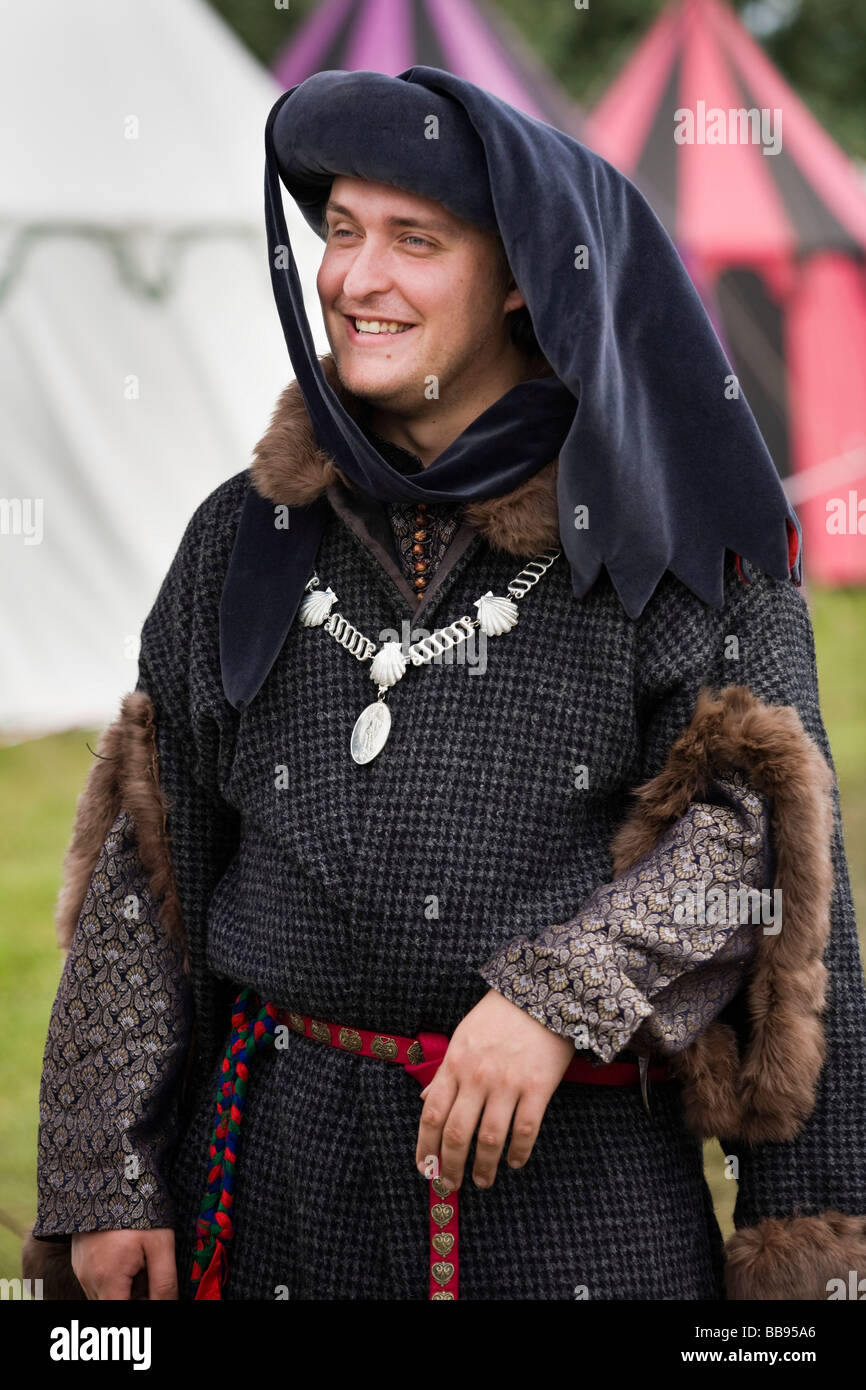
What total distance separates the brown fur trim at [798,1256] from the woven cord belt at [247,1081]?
20 centimetres

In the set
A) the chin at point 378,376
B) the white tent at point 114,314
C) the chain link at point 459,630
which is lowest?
the chain link at point 459,630

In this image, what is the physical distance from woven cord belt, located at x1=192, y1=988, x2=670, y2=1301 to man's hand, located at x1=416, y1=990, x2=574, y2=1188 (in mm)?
105

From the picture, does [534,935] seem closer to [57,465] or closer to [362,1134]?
[362,1134]

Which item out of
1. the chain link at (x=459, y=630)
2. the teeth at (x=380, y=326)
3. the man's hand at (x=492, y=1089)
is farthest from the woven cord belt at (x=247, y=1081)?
the teeth at (x=380, y=326)

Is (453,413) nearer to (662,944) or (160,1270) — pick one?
(662,944)

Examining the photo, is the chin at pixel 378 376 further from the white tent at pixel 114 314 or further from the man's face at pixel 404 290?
the white tent at pixel 114 314

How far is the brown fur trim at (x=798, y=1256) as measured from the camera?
1.59 metres

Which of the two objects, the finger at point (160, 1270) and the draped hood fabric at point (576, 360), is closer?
the draped hood fabric at point (576, 360)

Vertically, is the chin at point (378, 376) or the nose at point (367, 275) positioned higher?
the nose at point (367, 275)

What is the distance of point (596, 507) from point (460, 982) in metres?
0.51

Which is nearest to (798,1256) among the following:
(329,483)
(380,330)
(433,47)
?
(329,483)

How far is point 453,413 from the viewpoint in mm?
1715

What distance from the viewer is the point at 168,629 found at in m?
1.83

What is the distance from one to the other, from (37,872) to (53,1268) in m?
2.79
